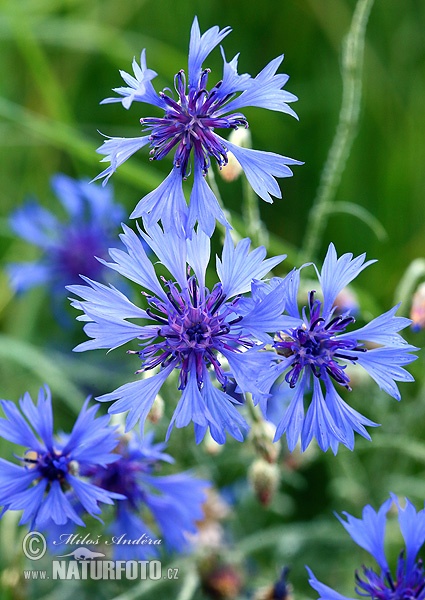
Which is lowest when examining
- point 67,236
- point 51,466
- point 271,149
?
point 51,466

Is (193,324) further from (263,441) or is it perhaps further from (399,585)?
(399,585)

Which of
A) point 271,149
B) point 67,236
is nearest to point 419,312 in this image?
point 67,236

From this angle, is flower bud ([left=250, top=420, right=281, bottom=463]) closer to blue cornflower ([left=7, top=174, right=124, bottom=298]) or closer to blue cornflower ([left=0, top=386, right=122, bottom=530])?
blue cornflower ([left=0, top=386, right=122, bottom=530])

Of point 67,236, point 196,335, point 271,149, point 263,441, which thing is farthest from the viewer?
point 271,149

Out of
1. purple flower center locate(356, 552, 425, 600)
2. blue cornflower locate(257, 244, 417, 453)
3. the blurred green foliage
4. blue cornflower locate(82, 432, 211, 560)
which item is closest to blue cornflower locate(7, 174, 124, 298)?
the blurred green foliage

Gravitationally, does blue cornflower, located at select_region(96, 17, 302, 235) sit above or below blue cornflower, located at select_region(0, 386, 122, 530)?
above

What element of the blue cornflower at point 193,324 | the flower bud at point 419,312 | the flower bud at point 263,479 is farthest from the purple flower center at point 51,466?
the flower bud at point 419,312

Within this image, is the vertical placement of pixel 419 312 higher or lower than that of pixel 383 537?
higher
